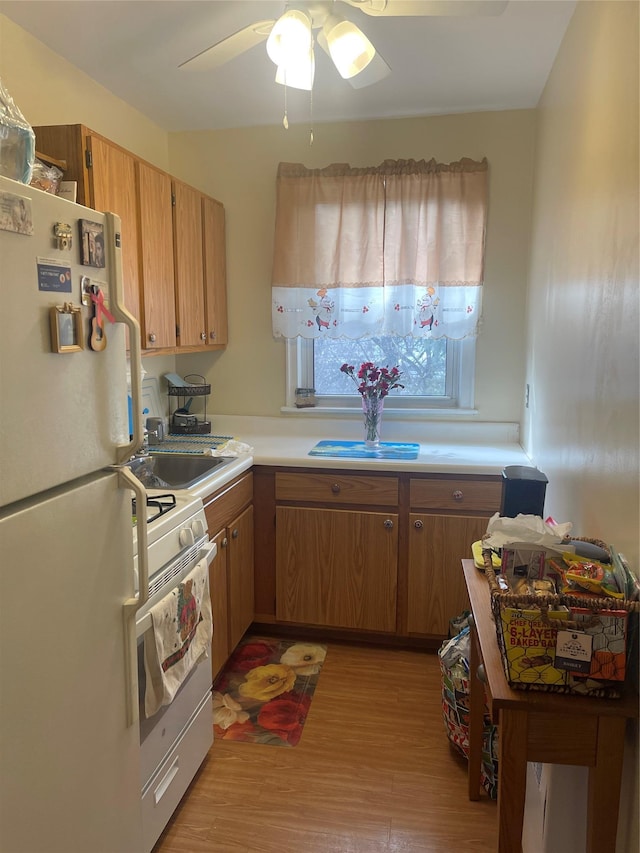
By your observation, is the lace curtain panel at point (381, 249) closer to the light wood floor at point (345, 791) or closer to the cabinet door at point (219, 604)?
the cabinet door at point (219, 604)

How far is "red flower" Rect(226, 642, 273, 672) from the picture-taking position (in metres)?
2.63

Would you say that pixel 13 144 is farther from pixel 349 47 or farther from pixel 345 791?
pixel 345 791

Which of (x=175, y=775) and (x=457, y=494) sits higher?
(x=457, y=494)

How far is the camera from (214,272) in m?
3.09

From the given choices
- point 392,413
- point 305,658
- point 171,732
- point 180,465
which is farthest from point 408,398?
point 171,732

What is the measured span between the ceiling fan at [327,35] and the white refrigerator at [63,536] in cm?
87

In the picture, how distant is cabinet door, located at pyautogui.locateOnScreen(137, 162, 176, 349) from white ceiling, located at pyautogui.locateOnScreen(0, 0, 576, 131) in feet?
1.40

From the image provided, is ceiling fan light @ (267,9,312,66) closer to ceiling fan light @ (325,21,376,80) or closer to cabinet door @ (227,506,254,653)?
ceiling fan light @ (325,21,376,80)

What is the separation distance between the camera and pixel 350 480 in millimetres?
2643

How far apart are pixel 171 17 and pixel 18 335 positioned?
160 centimetres

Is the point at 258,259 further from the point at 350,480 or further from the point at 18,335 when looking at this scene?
the point at 18,335

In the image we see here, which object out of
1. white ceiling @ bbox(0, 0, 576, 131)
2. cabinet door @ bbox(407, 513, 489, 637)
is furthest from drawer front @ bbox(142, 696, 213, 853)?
white ceiling @ bbox(0, 0, 576, 131)

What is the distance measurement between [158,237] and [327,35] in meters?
1.05

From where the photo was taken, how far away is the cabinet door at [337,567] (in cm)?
265
